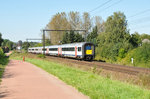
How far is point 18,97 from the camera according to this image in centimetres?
807

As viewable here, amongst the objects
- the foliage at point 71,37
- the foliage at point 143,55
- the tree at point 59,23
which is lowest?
the foliage at point 143,55

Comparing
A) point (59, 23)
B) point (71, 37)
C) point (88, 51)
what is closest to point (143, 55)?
point (88, 51)

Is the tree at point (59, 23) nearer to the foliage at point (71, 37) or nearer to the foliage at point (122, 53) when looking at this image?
the foliage at point (71, 37)

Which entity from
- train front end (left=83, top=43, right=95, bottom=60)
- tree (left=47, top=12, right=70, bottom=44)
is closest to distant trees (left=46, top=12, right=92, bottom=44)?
tree (left=47, top=12, right=70, bottom=44)

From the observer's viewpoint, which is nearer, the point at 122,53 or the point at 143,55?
the point at 143,55

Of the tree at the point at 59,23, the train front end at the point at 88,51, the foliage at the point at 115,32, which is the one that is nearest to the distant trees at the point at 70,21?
the tree at the point at 59,23

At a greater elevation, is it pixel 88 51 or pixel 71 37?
pixel 71 37

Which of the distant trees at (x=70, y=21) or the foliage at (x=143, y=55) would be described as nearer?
the foliage at (x=143, y=55)

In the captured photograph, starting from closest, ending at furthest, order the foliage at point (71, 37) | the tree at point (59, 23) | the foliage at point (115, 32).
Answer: the foliage at point (115, 32) → the foliage at point (71, 37) → the tree at point (59, 23)

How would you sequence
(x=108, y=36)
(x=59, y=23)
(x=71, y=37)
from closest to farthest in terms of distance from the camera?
(x=108, y=36) → (x=71, y=37) → (x=59, y=23)

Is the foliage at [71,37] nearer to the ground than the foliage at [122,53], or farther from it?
farther from it

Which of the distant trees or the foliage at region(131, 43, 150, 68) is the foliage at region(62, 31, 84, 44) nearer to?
the distant trees

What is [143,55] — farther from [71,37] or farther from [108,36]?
[71,37]

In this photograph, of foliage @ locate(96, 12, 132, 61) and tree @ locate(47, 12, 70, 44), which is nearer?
foliage @ locate(96, 12, 132, 61)
